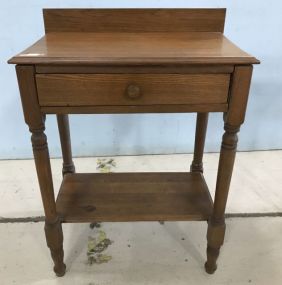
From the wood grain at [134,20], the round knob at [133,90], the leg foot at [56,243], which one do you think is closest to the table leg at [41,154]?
the leg foot at [56,243]

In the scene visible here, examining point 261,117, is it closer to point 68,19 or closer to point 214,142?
point 214,142

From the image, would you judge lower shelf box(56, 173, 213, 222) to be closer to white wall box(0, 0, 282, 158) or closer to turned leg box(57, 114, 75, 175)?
turned leg box(57, 114, 75, 175)

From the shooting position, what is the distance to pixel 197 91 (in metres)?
0.78

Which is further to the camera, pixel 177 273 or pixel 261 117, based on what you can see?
pixel 261 117

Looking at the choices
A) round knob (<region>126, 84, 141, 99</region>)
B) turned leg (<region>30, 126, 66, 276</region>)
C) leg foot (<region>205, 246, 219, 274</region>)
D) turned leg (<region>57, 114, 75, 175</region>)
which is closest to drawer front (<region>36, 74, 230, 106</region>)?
round knob (<region>126, 84, 141, 99</region>)

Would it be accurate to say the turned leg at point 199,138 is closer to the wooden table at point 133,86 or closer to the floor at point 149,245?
the wooden table at point 133,86

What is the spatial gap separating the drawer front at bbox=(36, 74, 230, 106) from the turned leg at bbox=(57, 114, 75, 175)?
333 mm

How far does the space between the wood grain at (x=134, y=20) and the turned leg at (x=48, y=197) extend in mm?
416

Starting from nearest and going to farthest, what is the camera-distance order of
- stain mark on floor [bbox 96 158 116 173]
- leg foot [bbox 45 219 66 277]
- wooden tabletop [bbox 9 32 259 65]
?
1. wooden tabletop [bbox 9 32 259 65]
2. leg foot [bbox 45 219 66 277]
3. stain mark on floor [bbox 96 158 116 173]

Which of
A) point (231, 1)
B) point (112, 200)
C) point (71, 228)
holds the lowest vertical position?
point (71, 228)

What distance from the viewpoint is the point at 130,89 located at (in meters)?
0.76

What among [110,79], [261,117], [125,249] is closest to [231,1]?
[261,117]

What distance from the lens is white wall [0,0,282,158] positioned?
135cm

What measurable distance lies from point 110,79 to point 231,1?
33.8 inches
